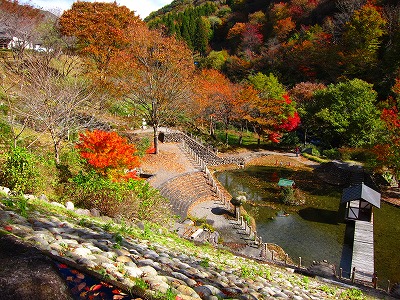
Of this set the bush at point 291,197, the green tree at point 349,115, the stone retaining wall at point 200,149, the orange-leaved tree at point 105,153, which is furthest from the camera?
the green tree at point 349,115

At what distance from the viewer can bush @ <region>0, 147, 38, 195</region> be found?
10.3 metres

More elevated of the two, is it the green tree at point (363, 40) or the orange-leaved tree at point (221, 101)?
the green tree at point (363, 40)

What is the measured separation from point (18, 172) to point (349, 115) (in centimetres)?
3368

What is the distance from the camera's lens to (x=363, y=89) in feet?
117

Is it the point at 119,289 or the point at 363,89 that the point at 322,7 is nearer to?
the point at 363,89

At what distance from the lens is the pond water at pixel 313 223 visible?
17.1 meters

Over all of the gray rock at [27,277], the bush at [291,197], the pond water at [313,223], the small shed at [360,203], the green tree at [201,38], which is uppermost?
the green tree at [201,38]

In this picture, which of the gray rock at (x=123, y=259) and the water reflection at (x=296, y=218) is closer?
the gray rock at (x=123, y=259)

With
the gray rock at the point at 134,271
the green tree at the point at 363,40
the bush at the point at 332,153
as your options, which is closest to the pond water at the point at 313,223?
the bush at the point at 332,153

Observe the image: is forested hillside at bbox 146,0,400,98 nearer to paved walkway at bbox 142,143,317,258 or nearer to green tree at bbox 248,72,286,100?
green tree at bbox 248,72,286,100

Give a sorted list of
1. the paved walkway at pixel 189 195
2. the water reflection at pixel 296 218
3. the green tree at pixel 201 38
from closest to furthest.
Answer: the water reflection at pixel 296 218
the paved walkway at pixel 189 195
the green tree at pixel 201 38

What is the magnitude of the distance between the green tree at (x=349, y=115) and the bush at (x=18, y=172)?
31766 millimetres

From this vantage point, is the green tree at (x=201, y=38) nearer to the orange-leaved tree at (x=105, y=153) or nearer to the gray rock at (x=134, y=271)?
the orange-leaved tree at (x=105, y=153)

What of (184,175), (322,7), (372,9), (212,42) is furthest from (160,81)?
(212,42)
